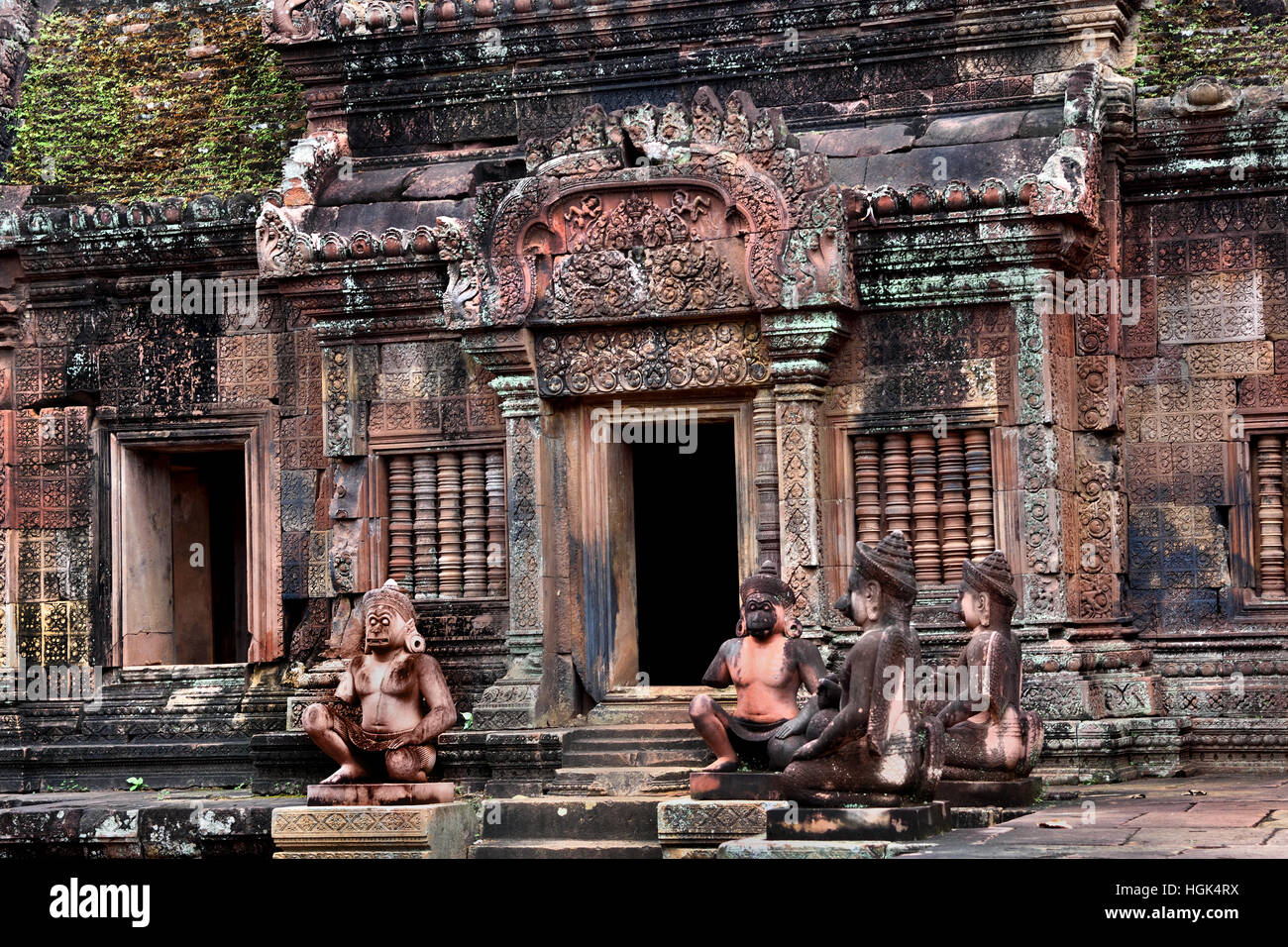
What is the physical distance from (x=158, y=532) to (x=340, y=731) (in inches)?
169

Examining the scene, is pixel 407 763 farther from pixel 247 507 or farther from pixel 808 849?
pixel 247 507

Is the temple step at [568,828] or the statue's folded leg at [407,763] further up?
the statue's folded leg at [407,763]

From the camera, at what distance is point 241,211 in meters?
15.6

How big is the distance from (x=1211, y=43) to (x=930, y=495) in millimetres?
3752

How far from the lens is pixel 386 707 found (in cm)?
1306

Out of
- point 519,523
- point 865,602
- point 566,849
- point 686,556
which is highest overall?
point 519,523

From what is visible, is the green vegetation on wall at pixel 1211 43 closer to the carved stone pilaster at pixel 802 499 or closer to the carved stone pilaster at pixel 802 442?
the carved stone pilaster at pixel 802 442

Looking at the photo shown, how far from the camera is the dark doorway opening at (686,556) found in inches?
722

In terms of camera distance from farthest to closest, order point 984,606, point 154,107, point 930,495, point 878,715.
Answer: point 154,107 → point 930,495 → point 984,606 → point 878,715

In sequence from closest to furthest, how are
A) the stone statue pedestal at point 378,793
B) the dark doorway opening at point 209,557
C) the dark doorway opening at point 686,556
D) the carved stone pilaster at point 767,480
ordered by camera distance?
the stone statue pedestal at point 378,793 → the carved stone pilaster at point 767,480 → the dark doorway opening at point 209,557 → the dark doorway opening at point 686,556

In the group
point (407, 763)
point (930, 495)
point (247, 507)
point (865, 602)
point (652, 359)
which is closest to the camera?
point (865, 602)

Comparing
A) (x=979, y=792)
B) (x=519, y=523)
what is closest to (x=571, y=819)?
(x=519, y=523)

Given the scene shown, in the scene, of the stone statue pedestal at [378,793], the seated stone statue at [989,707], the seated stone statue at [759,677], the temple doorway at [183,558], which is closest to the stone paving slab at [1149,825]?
the seated stone statue at [989,707]

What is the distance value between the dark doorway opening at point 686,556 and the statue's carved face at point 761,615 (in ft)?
18.2
